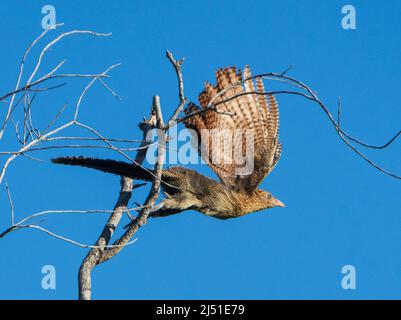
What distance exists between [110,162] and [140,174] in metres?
0.32

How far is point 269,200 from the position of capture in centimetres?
855

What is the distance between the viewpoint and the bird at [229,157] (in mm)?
7758

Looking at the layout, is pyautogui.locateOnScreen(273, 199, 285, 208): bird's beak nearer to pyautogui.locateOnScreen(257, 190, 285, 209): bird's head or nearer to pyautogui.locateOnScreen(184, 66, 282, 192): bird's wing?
pyautogui.locateOnScreen(257, 190, 285, 209): bird's head

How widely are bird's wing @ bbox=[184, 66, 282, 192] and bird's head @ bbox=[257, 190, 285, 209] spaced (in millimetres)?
246

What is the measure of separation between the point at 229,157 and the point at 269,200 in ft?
2.61

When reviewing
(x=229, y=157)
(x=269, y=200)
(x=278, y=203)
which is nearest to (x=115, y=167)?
(x=229, y=157)

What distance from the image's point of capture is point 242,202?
8.13 meters

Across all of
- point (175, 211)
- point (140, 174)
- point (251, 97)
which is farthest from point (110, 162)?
point (251, 97)

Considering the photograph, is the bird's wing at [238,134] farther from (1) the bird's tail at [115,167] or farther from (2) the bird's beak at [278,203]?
(1) the bird's tail at [115,167]

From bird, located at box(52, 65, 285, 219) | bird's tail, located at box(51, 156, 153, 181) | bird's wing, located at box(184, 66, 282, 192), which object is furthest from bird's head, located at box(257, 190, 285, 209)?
bird's tail, located at box(51, 156, 153, 181)

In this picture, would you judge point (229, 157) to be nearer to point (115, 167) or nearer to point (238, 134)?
point (238, 134)

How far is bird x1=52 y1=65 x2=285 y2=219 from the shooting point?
776 cm
